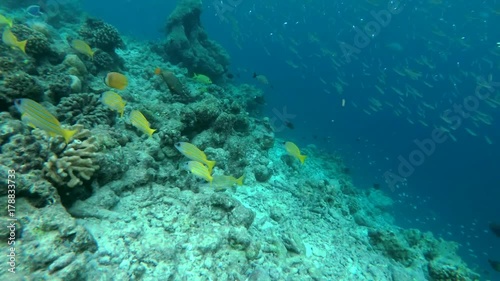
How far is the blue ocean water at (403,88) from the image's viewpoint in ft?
121

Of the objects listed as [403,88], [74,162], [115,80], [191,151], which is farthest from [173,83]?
[403,88]

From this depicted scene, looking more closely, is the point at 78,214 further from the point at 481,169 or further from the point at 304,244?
the point at 481,169

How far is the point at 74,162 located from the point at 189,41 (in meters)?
15.1

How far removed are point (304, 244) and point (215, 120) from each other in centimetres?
399

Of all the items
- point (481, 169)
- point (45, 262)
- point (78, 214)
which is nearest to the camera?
point (45, 262)

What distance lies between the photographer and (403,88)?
314 feet

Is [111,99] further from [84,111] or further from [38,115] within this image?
[38,115]

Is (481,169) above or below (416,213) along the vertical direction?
above

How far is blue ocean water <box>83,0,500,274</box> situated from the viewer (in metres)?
37.0

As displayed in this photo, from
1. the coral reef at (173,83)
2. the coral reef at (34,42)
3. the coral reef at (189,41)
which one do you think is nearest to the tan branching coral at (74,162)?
the coral reef at (173,83)

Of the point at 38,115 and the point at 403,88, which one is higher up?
the point at 403,88

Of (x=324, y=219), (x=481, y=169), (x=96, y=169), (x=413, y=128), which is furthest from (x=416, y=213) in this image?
(x=413, y=128)

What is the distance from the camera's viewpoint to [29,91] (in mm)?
5090

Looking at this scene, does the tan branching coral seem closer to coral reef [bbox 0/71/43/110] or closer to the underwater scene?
the underwater scene
